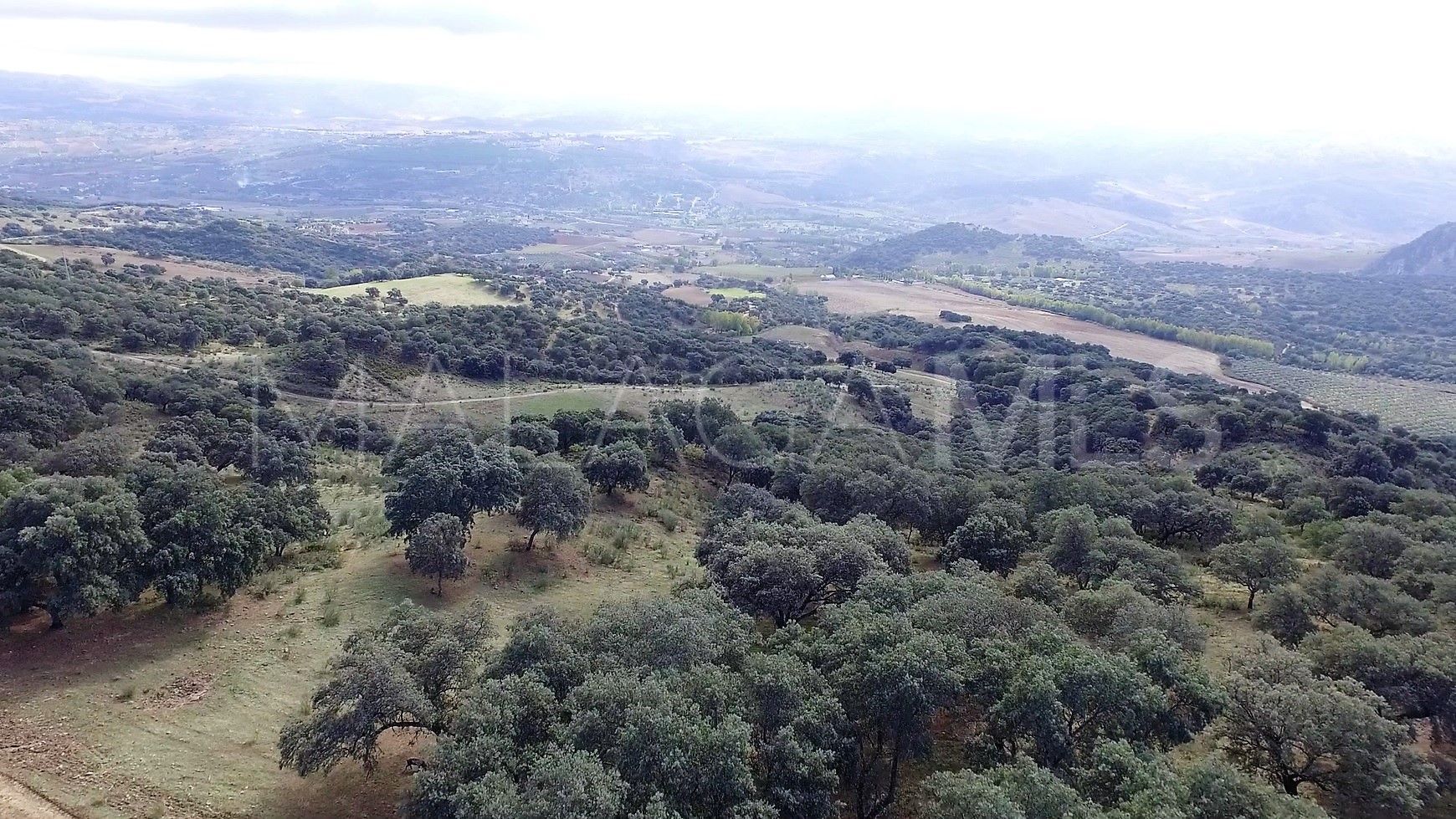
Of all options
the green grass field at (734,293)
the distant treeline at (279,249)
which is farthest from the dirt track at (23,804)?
the green grass field at (734,293)

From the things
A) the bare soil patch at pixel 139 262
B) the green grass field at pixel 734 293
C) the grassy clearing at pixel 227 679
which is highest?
the bare soil patch at pixel 139 262

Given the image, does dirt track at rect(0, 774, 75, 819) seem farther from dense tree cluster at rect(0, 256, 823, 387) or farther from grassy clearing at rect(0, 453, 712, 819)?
dense tree cluster at rect(0, 256, 823, 387)

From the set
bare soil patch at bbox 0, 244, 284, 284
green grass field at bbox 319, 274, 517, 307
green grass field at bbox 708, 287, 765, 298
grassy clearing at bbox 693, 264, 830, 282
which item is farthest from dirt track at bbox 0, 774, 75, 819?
grassy clearing at bbox 693, 264, 830, 282

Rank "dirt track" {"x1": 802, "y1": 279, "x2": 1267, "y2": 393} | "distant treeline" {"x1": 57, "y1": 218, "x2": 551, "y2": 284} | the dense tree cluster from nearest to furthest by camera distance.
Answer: the dense tree cluster
"dirt track" {"x1": 802, "y1": 279, "x2": 1267, "y2": 393}
"distant treeline" {"x1": 57, "y1": 218, "x2": 551, "y2": 284}

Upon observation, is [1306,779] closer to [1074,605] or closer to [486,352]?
[1074,605]

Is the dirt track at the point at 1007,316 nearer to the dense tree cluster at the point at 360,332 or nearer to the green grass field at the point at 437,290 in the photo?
the dense tree cluster at the point at 360,332

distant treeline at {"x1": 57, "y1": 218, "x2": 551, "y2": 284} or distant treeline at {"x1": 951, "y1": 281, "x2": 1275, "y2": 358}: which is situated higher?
distant treeline at {"x1": 57, "y1": 218, "x2": 551, "y2": 284}

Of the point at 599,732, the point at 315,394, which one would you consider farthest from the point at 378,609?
the point at 315,394
